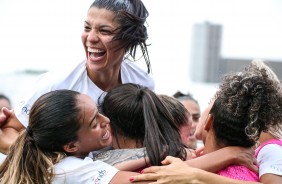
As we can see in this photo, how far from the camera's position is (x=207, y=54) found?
9.02 metres

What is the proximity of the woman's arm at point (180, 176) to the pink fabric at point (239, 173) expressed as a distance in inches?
3.0

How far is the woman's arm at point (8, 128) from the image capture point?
304cm

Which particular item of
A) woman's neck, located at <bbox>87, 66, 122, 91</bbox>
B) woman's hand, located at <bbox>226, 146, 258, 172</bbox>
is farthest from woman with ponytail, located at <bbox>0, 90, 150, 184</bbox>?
woman's neck, located at <bbox>87, 66, 122, 91</bbox>

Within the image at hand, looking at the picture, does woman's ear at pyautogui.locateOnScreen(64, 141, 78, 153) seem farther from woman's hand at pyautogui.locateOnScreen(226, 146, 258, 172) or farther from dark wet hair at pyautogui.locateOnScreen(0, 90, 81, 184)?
woman's hand at pyautogui.locateOnScreen(226, 146, 258, 172)

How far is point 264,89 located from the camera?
8.29ft

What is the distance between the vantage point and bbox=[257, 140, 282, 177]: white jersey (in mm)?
2568

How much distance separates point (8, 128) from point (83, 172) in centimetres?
76

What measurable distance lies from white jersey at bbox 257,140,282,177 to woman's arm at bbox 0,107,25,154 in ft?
3.55

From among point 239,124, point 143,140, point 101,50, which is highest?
point 101,50

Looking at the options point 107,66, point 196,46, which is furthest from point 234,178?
point 196,46

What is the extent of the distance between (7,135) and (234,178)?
1.10 metres

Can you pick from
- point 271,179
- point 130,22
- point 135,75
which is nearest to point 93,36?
point 130,22

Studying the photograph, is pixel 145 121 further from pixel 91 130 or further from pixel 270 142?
pixel 270 142

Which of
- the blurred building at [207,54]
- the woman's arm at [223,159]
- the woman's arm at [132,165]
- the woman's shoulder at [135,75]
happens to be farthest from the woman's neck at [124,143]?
the blurred building at [207,54]
